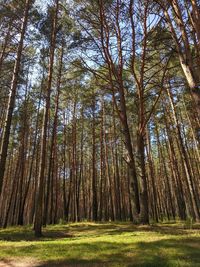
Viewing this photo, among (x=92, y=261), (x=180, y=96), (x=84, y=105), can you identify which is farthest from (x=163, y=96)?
(x=92, y=261)

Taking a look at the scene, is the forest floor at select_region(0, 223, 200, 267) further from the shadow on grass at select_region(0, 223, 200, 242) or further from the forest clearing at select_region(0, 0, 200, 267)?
the shadow on grass at select_region(0, 223, 200, 242)

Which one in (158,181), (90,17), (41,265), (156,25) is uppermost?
(90,17)

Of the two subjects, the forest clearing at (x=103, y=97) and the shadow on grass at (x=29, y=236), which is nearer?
the forest clearing at (x=103, y=97)

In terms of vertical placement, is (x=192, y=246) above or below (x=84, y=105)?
below

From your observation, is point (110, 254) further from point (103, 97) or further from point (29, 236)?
point (103, 97)

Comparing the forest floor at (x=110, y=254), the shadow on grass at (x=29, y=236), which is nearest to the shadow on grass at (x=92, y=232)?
the shadow on grass at (x=29, y=236)

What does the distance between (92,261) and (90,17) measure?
34.2ft

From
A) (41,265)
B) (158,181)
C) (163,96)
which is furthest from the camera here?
(158,181)

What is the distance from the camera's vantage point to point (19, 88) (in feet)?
59.3

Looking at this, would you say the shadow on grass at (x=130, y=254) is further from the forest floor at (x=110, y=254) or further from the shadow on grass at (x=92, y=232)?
the shadow on grass at (x=92, y=232)

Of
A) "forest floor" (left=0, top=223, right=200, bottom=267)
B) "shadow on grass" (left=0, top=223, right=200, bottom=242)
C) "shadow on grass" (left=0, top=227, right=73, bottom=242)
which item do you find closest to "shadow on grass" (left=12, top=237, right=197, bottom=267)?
"forest floor" (left=0, top=223, right=200, bottom=267)

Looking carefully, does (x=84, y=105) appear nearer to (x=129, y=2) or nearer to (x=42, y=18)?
(x=42, y=18)

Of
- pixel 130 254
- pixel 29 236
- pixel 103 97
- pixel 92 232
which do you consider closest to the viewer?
pixel 130 254

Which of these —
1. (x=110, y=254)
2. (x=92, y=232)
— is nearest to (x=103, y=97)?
(x=92, y=232)
